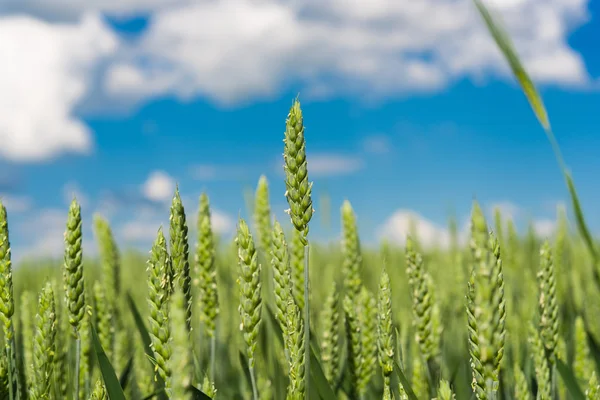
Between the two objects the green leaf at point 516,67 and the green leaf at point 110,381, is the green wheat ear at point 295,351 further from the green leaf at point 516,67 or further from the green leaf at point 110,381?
the green leaf at point 516,67

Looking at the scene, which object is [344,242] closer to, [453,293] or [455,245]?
[453,293]

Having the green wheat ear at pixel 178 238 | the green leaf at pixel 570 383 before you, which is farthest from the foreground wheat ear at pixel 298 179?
the green leaf at pixel 570 383

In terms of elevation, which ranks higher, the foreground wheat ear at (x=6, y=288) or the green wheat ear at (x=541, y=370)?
the foreground wheat ear at (x=6, y=288)

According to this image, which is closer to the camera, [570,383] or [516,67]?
[516,67]

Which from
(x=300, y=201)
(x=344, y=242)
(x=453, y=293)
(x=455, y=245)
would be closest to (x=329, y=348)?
(x=344, y=242)

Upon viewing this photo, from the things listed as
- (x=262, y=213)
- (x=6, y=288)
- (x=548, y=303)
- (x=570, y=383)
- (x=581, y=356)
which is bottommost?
(x=570, y=383)

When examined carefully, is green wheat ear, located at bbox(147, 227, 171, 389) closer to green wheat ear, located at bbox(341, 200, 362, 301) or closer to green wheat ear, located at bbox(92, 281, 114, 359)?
green wheat ear, located at bbox(92, 281, 114, 359)

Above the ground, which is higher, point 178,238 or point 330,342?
point 178,238

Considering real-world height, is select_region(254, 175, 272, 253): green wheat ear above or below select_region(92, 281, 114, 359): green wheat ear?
above

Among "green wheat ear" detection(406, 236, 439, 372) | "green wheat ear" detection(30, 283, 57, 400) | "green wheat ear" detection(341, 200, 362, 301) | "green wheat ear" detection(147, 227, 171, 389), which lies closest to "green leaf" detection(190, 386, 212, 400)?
"green wheat ear" detection(147, 227, 171, 389)

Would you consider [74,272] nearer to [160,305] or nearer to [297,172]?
[160,305]

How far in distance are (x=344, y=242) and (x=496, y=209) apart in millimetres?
1428

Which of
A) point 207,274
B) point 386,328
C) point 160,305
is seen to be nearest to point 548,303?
point 386,328

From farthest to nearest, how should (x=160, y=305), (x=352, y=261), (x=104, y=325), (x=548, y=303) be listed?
(x=352, y=261)
(x=104, y=325)
(x=548, y=303)
(x=160, y=305)
